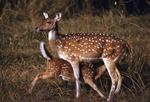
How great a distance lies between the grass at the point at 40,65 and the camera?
4410 millimetres

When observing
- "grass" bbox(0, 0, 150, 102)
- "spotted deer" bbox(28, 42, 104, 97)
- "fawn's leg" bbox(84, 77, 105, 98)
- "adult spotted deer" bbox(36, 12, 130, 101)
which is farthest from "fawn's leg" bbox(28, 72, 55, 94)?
"fawn's leg" bbox(84, 77, 105, 98)

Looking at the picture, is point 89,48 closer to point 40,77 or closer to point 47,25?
point 47,25

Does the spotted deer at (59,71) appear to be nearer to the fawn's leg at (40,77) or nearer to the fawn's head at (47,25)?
the fawn's leg at (40,77)

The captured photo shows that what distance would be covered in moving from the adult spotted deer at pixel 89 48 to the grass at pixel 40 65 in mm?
330

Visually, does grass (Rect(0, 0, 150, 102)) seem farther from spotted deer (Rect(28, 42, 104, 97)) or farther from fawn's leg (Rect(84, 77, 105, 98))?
spotted deer (Rect(28, 42, 104, 97))

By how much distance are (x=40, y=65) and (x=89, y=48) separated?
1.81 metres

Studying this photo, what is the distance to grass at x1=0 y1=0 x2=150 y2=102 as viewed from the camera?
4.41 metres

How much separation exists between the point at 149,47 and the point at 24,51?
3.11 m

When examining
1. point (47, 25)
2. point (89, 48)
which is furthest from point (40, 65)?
point (89, 48)

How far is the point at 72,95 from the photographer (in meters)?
4.62

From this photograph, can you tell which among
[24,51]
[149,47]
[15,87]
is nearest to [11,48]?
[24,51]

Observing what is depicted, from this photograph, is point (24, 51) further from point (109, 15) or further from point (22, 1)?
point (109, 15)

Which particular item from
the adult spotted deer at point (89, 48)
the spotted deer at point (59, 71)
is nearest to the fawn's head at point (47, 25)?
the adult spotted deer at point (89, 48)

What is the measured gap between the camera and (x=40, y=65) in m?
5.84
